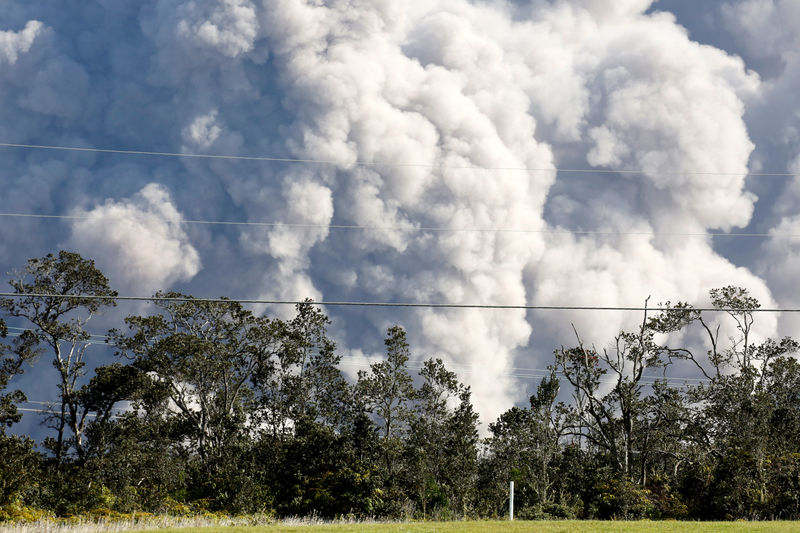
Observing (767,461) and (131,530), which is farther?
(767,461)

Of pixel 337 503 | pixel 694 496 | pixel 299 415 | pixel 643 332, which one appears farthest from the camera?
pixel 643 332

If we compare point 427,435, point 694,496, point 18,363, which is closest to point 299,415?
point 427,435

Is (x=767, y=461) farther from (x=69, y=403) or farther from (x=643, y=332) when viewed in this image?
(x=69, y=403)

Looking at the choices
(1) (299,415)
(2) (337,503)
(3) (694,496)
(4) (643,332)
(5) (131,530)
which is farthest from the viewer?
(4) (643,332)

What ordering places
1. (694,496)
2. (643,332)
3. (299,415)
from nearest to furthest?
(694,496) < (299,415) < (643,332)

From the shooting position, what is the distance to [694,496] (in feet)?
116

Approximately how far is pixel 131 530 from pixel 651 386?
3213cm

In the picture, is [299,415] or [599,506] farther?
[299,415]

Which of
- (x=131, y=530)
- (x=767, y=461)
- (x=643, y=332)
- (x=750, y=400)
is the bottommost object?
(x=131, y=530)

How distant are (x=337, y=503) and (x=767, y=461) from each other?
19699mm

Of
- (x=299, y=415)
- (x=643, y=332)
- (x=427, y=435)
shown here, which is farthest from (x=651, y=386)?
(x=299, y=415)

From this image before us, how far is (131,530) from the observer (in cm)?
2308

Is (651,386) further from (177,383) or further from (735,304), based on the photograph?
(177,383)

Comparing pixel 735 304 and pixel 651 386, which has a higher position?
pixel 735 304
